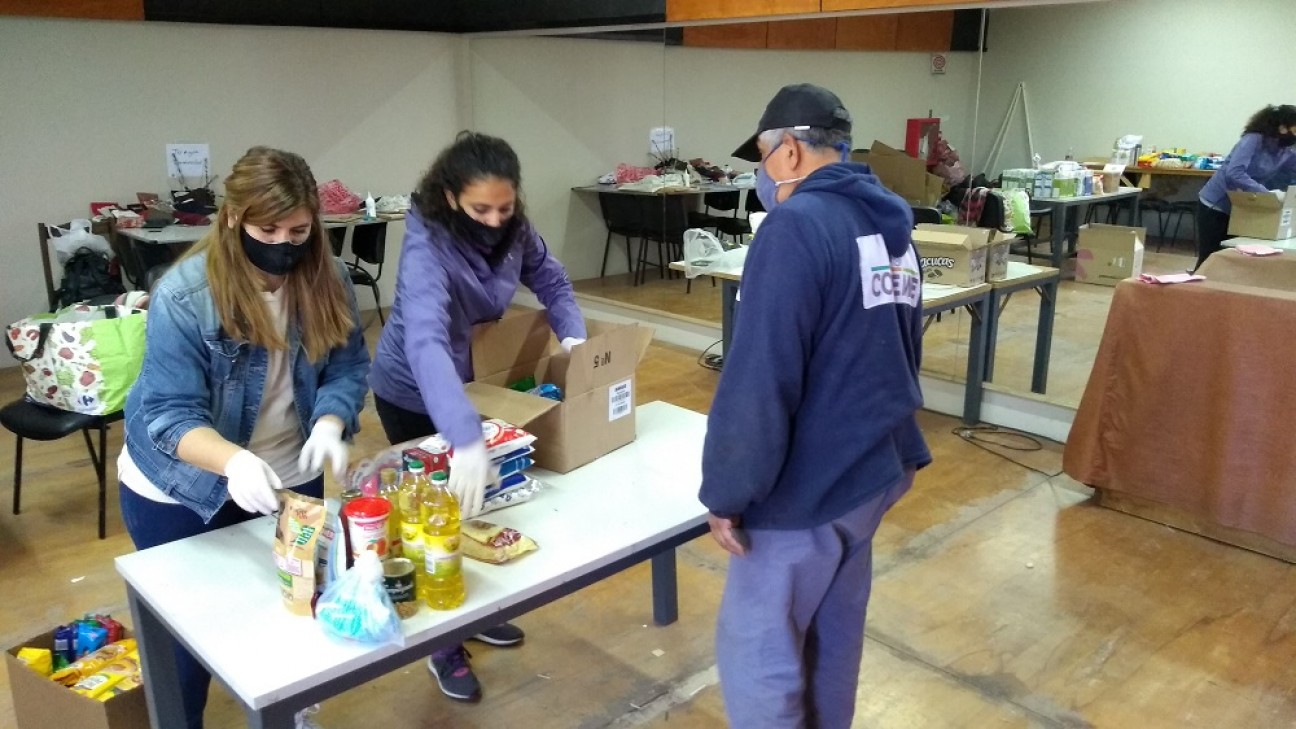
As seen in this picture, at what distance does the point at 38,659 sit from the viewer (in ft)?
6.24

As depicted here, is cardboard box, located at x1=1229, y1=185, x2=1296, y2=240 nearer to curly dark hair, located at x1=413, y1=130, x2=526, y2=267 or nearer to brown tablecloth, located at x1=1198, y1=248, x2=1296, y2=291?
brown tablecloth, located at x1=1198, y1=248, x2=1296, y2=291

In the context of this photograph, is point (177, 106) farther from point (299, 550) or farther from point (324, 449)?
point (299, 550)

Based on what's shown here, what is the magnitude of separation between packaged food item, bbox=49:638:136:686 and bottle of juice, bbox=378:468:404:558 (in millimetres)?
841

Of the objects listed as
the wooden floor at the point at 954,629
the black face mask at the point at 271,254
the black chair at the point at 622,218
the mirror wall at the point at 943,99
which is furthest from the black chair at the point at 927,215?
the black face mask at the point at 271,254

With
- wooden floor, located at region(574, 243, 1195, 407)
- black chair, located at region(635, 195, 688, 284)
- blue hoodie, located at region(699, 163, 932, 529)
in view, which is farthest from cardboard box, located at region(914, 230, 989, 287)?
blue hoodie, located at region(699, 163, 932, 529)

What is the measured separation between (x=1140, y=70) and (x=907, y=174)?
109 centimetres

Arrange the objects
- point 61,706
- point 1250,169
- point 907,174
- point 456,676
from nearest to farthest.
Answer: point 61,706 < point 456,676 < point 1250,169 < point 907,174

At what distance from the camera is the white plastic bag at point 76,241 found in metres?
4.73

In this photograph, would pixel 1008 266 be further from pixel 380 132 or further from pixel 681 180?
pixel 380 132

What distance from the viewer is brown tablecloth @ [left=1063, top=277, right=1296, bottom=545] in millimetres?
2916

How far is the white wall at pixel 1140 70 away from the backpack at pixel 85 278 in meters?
4.37

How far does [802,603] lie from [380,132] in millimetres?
5566

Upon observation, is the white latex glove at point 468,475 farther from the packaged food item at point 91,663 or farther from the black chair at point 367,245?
the black chair at point 367,245

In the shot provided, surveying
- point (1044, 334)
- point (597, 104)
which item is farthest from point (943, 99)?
point (597, 104)
